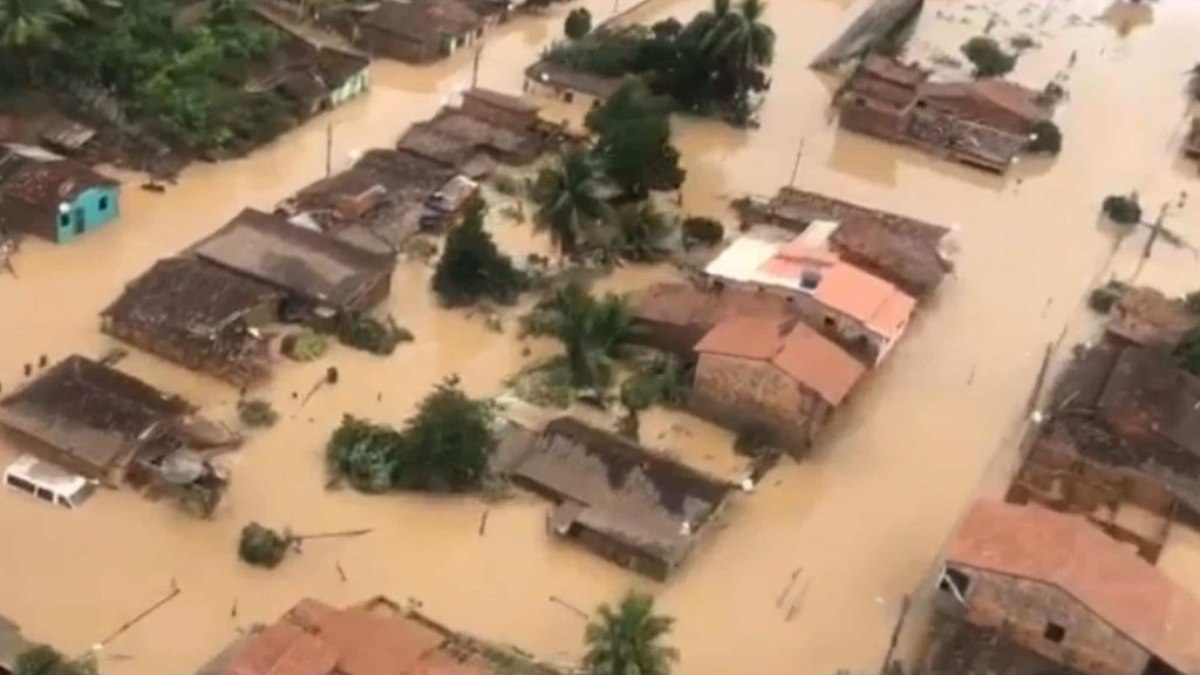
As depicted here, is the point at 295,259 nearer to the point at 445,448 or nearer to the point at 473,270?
the point at 473,270

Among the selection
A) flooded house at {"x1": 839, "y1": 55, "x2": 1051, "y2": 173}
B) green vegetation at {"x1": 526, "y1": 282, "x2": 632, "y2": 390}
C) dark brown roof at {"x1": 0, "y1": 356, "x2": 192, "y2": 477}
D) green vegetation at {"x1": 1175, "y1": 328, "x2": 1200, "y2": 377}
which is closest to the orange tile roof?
green vegetation at {"x1": 526, "y1": 282, "x2": 632, "y2": 390}

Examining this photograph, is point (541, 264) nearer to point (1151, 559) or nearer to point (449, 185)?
point (449, 185)

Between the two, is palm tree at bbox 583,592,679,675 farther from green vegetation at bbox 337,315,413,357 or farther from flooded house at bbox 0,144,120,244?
flooded house at bbox 0,144,120,244

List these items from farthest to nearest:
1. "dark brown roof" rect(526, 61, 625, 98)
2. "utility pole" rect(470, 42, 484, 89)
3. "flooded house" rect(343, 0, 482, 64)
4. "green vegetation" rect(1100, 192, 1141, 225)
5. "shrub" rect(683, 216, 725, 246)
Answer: "flooded house" rect(343, 0, 482, 64) → "utility pole" rect(470, 42, 484, 89) → "dark brown roof" rect(526, 61, 625, 98) → "green vegetation" rect(1100, 192, 1141, 225) → "shrub" rect(683, 216, 725, 246)

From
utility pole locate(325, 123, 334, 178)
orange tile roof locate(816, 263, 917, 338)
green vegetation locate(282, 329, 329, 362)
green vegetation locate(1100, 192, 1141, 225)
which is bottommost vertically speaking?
green vegetation locate(282, 329, 329, 362)

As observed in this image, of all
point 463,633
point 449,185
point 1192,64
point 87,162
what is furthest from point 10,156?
point 1192,64
